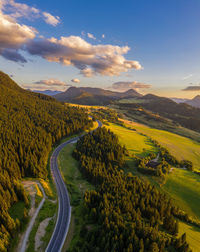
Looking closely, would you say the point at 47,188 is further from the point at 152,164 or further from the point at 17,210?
the point at 152,164

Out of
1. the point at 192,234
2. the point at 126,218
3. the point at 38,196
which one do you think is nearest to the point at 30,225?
the point at 38,196

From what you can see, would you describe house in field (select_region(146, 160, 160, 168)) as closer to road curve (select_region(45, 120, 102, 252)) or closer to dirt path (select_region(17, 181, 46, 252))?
road curve (select_region(45, 120, 102, 252))

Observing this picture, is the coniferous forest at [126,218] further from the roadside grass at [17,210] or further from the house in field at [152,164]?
the house in field at [152,164]

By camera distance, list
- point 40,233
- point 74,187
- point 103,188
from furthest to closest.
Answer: point 74,187
point 103,188
point 40,233

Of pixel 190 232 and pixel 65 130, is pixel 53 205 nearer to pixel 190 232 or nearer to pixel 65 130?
pixel 190 232

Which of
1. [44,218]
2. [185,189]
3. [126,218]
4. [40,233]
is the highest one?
[126,218]

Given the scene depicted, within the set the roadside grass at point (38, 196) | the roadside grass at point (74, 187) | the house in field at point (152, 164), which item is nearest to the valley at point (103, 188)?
the roadside grass at point (74, 187)

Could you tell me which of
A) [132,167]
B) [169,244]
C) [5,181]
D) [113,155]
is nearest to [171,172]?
[132,167]
